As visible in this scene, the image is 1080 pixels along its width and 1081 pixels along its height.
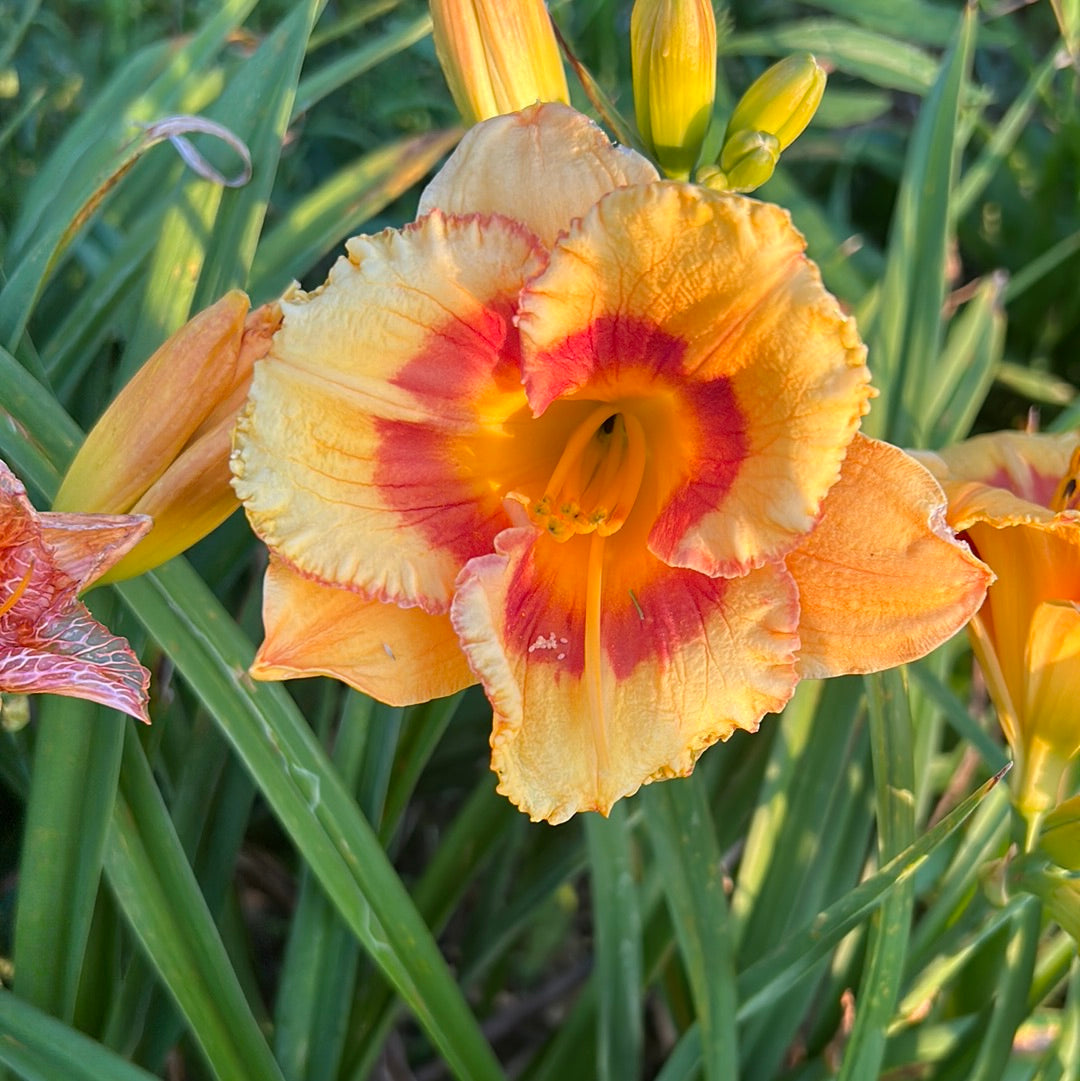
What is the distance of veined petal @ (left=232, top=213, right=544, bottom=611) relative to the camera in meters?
0.60

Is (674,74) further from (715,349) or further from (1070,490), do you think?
(1070,490)

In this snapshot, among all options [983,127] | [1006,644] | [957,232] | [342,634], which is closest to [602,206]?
[342,634]

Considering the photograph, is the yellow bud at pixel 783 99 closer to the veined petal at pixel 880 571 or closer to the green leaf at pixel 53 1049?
the veined petal at pixel 880 571

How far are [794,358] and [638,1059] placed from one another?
2.19 feet

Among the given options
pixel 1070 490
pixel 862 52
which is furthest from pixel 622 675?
pixel 862 52

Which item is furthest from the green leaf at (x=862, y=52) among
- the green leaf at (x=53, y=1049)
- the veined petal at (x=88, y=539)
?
the green leaf at (x=53, y=1049)

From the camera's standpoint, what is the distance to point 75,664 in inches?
23.8

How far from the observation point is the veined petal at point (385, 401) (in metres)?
0.60

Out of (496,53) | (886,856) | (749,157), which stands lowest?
(886,856)

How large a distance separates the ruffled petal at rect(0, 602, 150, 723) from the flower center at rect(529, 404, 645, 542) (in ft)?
0.88

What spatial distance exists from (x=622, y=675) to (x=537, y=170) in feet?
1.06

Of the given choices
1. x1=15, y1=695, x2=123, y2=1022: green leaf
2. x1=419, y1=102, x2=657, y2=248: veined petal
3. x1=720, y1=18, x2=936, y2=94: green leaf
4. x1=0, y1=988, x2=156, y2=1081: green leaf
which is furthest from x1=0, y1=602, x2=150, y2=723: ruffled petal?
x1=720, y1=18, x2=936, y2=94: green leaf

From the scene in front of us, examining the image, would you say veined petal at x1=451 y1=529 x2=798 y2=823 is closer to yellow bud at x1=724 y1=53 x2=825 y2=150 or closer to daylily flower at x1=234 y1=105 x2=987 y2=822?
daylily flower at x1=234 y1=105 x2=987 y2=822

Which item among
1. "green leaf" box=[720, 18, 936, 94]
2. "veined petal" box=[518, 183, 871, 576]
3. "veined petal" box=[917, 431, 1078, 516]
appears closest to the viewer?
"veined petal" box=[518, 183, 871, 576]
